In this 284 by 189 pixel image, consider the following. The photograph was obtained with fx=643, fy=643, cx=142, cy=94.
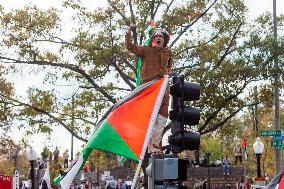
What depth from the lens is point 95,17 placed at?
21703 millimetres

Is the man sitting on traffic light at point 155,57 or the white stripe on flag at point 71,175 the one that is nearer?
the white stripe on flag at point 71,175

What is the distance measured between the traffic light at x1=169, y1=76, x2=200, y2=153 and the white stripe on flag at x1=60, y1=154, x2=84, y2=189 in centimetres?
158

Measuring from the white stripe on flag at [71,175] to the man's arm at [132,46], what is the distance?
2270 millimetres

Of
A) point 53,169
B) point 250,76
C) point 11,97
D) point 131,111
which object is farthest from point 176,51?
point 53,169

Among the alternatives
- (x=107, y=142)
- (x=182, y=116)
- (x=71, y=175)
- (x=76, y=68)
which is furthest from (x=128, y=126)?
(x=76, y=68)

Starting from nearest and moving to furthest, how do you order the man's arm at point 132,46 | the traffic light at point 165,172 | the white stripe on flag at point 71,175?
the traffic light at point 165,172
the white stripe on flag at point 71,175
the man's arm at point 132,46

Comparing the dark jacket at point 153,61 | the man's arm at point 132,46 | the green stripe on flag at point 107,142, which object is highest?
the man's arm at point 132,46

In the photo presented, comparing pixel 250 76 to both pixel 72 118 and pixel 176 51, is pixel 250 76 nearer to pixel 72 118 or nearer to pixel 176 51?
pixel 176 51

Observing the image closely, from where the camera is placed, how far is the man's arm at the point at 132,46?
10102mm

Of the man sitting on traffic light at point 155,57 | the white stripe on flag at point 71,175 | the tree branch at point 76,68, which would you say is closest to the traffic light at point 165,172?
the white stripe on flag at point 71,175

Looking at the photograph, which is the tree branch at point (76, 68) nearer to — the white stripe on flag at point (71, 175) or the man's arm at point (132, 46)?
the man's arm at point (132, 46)

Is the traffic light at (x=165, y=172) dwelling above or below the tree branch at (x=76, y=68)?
below

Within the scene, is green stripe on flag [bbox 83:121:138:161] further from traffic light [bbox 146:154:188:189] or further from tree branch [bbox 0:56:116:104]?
tree branch [bbox 0:56:116:104]

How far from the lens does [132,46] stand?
10.3 m
